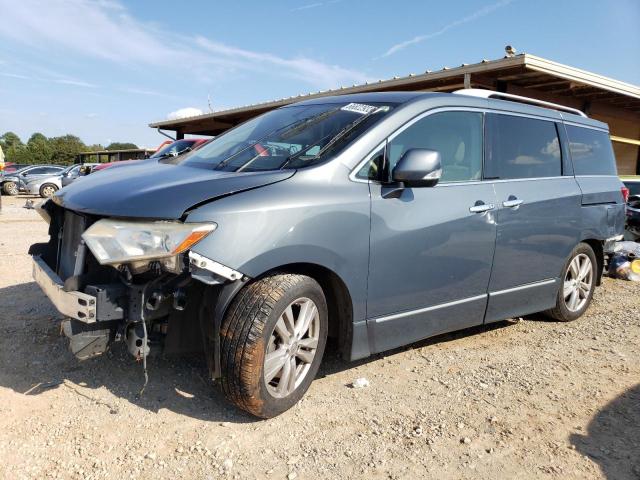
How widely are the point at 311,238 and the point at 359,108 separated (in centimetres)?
115

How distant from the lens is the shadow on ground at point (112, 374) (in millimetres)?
3025

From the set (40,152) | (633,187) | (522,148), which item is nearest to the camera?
(522,148)

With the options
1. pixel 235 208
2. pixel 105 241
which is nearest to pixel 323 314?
pixel 235 208

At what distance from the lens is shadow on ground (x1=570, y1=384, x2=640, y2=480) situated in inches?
101

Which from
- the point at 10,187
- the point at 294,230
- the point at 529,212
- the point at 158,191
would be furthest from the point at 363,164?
the point at 10,187

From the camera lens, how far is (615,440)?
2.83 meters

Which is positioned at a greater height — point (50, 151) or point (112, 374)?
point (50, 151)

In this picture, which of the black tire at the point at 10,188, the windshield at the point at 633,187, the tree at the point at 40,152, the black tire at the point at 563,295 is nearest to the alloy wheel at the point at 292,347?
the black tire at the point at 563,295

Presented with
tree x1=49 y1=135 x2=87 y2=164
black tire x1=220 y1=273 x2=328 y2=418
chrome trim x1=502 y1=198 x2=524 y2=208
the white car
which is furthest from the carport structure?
tree x1=49 y1=135 x2=87 y2=164

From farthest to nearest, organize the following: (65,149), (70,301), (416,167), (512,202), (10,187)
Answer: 1. (65,149)
2. (10,187)
3. (512,202)
4. (416,167)
5. (70,301)

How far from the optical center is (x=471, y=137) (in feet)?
12.6

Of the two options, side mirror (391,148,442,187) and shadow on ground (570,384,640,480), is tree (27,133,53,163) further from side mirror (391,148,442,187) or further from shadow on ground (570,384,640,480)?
shadow on ground (570,384,640,480)

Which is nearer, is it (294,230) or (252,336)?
(252,336)

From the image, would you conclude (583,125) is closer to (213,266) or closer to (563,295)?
(563,295)
